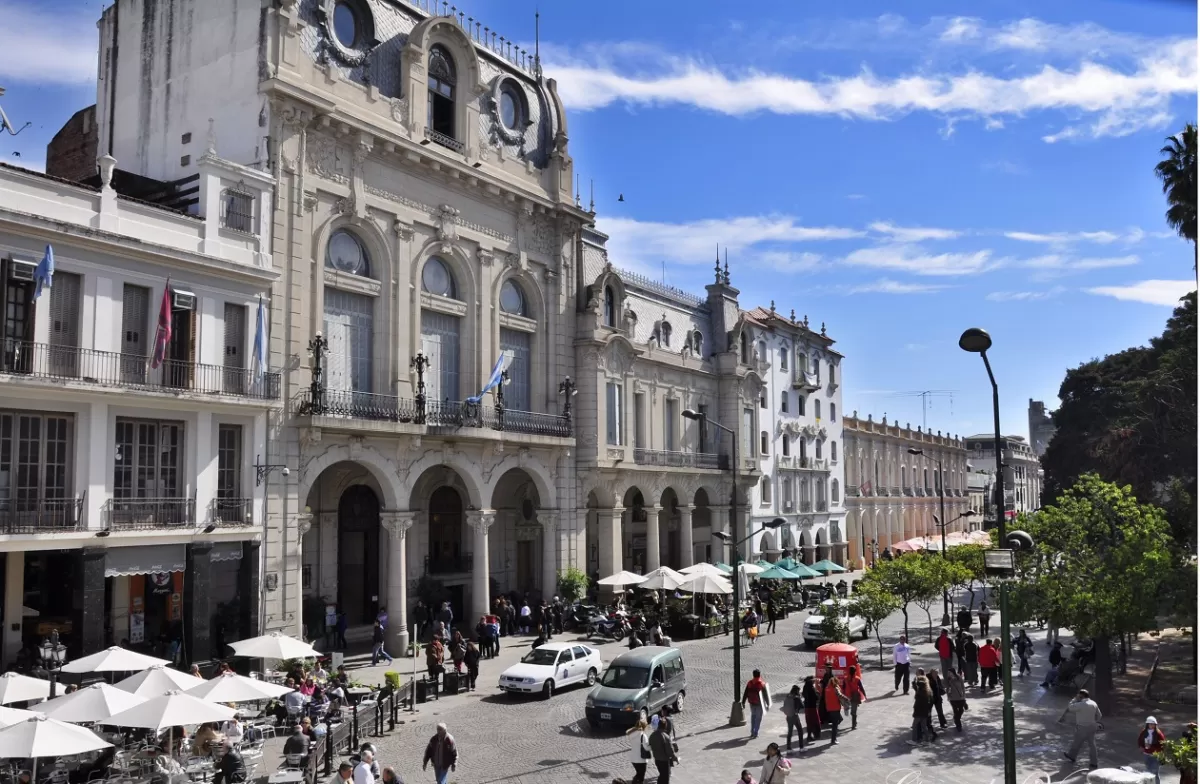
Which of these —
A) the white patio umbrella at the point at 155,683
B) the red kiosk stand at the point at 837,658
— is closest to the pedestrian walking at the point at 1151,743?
the red kiosk stand at the point at 837,658

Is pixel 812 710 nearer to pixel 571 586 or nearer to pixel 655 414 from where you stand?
pixel 571 586

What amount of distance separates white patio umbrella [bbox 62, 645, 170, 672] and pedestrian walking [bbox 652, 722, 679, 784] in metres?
10.4

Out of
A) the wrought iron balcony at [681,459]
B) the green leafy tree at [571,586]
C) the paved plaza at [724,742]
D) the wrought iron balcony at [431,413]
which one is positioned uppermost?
the wrought iron balcony at [431,413]

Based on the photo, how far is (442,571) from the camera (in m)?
38.3

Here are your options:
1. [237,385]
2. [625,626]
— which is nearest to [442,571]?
[625,626]

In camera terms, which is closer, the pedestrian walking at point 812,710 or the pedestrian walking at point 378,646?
the pedestrian walking at point 812,710

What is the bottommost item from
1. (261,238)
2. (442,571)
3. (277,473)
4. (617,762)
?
(617,762)

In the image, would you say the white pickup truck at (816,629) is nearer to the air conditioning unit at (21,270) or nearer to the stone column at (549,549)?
the stone column at (549,549)

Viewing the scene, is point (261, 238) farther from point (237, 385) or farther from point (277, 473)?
point (277, 473)

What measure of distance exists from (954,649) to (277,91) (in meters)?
25.3

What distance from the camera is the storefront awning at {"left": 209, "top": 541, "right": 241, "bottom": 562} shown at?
26828 mm

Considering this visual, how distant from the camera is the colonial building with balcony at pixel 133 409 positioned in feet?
75.4

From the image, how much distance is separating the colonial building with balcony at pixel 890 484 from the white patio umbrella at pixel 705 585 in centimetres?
3533

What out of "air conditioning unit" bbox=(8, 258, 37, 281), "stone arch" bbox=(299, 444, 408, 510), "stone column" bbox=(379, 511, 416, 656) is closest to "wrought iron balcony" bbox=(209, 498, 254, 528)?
"stone arch" bbox=(299, 444, 408, 510)
